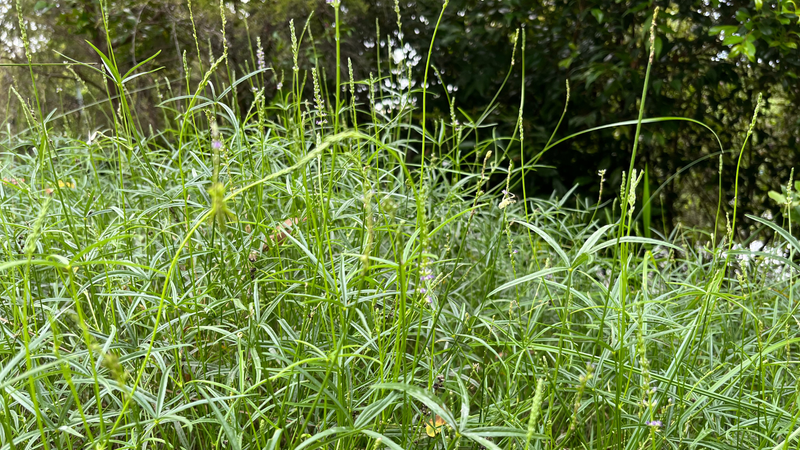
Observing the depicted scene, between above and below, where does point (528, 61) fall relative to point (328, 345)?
above

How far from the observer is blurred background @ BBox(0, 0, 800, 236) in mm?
3348

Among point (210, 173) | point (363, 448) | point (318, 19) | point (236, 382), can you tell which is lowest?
point (363, 448)

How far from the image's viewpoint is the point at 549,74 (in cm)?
372

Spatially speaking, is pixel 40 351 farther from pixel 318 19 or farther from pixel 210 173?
pixel 318 19

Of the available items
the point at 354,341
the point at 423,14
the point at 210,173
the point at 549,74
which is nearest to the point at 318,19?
the point at 423,14

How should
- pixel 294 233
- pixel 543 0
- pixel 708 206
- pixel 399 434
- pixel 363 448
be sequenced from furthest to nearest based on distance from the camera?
1. pixel 708 206
2. pixel 543 0
3. pixel 294 233
4. pixel 363 448
5. pixel 399 434

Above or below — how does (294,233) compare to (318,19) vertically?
below

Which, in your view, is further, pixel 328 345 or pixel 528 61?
pixel 528 61

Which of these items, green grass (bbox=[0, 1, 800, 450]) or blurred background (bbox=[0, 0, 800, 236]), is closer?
green grass (bbox=[0, 1, 800, 450])

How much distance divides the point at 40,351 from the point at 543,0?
3.90 metres

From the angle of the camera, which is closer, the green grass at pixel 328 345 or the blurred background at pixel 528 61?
the green grass at pixel 328 345

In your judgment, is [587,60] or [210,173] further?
[587,60]

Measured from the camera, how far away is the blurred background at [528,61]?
335 centimetres

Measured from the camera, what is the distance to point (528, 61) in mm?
3631
